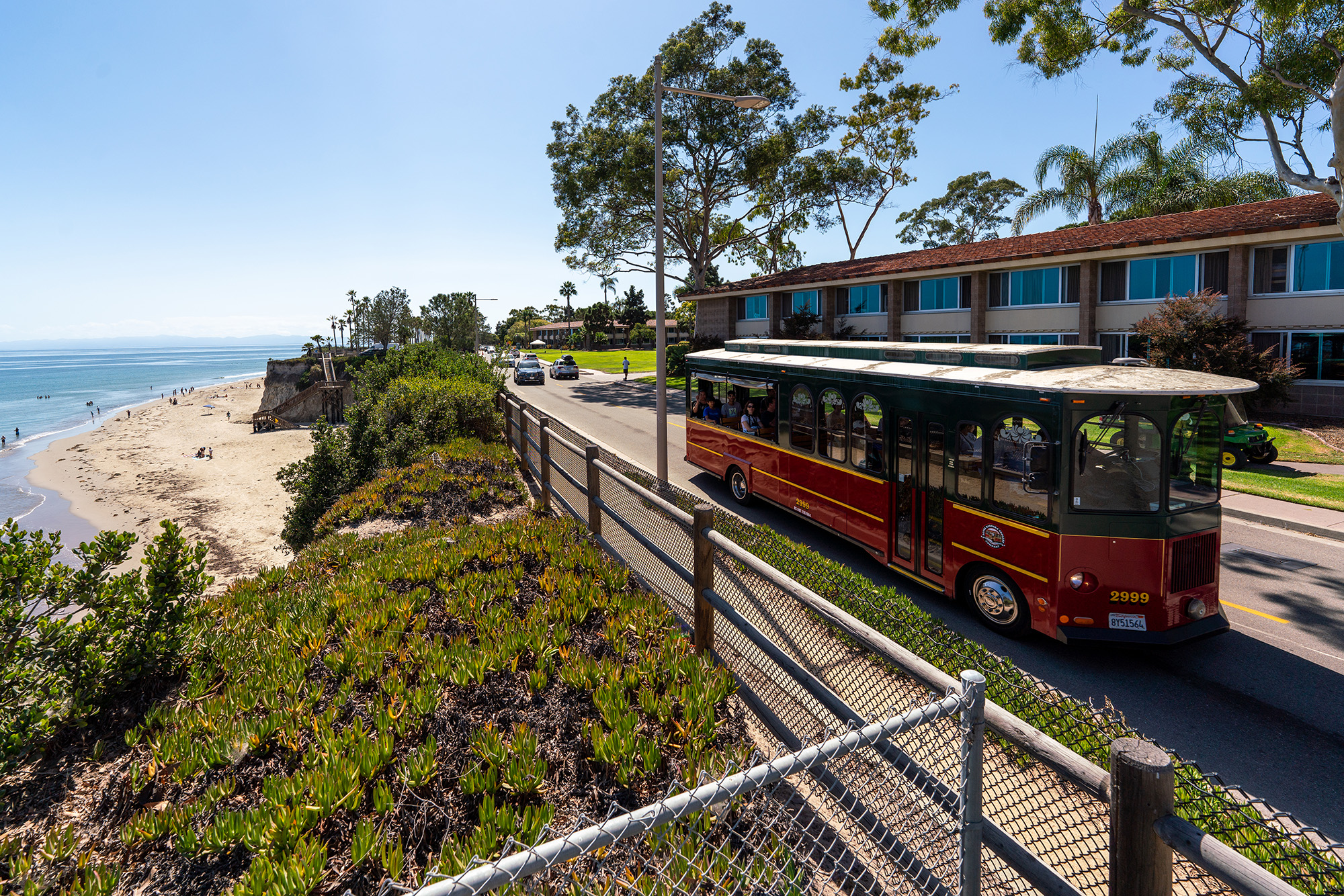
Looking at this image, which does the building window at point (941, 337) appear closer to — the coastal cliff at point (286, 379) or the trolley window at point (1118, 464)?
the trolley window at point (1118, 464)

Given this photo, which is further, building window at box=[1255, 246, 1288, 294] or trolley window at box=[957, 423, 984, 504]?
building window at box=[1255, 246, 1288, 294]

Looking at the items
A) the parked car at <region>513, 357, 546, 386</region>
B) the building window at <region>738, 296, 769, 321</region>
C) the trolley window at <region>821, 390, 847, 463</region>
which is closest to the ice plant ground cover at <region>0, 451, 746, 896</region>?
the trolley window at <region>821, 390, 847, 463</region>

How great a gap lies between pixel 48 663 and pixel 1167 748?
26.9ft

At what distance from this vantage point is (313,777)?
3494 millimetres

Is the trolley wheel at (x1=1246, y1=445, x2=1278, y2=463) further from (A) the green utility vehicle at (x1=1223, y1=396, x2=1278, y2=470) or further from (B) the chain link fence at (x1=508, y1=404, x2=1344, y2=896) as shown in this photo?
(B) the chain link fence at (x1=508, y1=404, x2=1344, y2=896)

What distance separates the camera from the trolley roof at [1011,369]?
6.76 m

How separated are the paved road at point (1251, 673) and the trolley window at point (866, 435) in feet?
5.36

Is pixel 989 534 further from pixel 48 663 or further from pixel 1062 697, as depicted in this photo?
pixel 48 663

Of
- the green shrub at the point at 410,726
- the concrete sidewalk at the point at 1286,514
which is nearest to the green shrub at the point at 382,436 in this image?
the green shrub at the point at 410,726

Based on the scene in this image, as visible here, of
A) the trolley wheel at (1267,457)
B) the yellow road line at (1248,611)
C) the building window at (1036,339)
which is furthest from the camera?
the building window at (1036,339)

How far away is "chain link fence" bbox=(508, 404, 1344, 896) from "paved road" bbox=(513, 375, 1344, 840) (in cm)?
52

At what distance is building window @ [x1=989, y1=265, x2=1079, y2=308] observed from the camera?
85.6 ft

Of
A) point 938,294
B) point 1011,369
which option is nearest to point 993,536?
point 1011,369

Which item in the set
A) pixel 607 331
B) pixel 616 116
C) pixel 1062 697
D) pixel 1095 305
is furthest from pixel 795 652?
pixel 607 331
